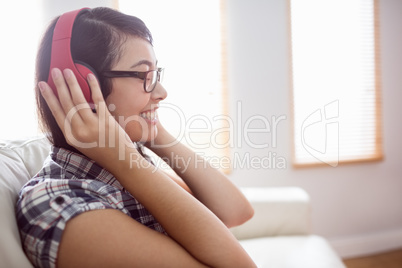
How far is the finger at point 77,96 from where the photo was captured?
69 centimetres

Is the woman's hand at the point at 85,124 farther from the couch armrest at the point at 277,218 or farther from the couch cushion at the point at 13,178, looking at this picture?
the couch armrest at the point at 277,218

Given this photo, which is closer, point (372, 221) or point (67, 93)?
point (67, 93)

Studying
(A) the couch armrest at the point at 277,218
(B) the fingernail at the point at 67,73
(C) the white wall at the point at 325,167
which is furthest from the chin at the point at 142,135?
(C) the white wall at the point at 325,167

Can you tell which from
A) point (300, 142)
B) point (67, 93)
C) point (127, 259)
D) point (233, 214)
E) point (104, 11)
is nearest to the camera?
point (127, 259)

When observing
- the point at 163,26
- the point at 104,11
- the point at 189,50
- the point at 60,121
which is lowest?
the point at 60,121

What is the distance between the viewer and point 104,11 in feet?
2.75

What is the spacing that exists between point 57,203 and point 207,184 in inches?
21.7

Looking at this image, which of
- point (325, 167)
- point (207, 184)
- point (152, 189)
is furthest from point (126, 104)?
point (325, 167)

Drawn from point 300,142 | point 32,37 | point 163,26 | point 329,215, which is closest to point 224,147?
point 300,142

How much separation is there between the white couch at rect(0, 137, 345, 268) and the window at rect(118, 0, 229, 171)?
0.63 m

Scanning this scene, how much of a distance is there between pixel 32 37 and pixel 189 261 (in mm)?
1802

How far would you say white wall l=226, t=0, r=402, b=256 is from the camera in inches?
88.4

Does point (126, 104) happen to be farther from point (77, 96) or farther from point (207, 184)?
point (207, 184)

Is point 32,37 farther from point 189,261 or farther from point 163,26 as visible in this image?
point 189,261
